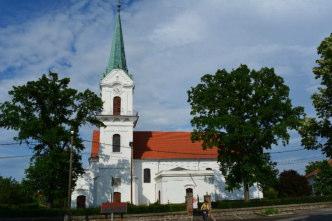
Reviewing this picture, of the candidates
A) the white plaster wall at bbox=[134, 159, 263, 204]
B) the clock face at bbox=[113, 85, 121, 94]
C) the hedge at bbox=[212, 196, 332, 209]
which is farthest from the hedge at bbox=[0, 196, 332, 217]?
the clock face at bbox=[113, 85, 121, 94]

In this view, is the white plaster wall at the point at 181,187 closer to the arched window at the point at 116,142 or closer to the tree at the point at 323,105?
the arched window at the point at 116,142

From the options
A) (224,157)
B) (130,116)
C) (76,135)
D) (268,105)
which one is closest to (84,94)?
(76,135)

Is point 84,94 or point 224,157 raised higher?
point 84,94

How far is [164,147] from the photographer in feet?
200

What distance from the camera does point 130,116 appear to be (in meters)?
57.0

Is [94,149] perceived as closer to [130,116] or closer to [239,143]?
[130,116]

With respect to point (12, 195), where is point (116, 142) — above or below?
above

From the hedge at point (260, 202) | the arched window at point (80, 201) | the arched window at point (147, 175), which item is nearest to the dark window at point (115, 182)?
the arched window at point (147, 175)

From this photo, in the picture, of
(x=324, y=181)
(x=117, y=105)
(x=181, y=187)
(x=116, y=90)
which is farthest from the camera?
(x=324, y=181)

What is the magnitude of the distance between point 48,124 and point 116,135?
49.0 ft

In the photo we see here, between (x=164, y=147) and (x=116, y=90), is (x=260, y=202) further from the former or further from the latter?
(x=116, y=90)

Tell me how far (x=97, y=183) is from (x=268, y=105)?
2422 cm

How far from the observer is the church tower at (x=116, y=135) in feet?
182

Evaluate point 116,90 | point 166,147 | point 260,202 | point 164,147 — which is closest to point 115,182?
point 164,147
